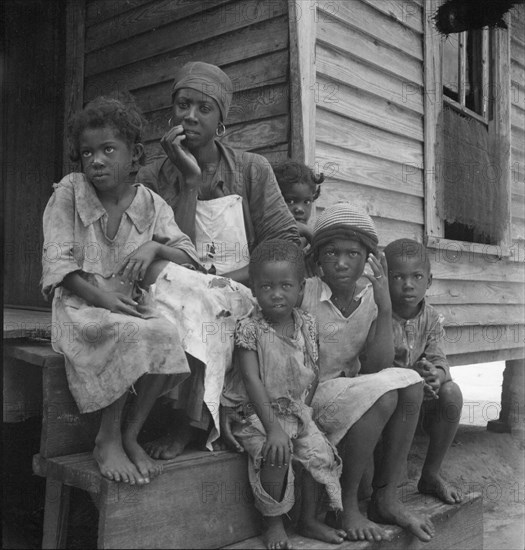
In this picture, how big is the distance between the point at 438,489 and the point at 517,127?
16.3 feet

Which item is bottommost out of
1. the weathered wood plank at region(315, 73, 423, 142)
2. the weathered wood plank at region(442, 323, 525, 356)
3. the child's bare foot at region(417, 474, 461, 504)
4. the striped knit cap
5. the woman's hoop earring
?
the child's bare foot at region(417, 474, 461, 504)

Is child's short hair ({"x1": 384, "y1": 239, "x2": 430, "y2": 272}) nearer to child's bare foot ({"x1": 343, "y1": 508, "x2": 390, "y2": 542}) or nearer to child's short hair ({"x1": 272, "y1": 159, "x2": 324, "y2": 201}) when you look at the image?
child's short hair ({"x1": 272, "y1": 159, "x2": 324, "y2": 201})

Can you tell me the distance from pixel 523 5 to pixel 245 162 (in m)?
5.32

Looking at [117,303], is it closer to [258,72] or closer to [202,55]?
[258,72]

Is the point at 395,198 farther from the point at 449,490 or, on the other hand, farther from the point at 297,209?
the point at 449,490

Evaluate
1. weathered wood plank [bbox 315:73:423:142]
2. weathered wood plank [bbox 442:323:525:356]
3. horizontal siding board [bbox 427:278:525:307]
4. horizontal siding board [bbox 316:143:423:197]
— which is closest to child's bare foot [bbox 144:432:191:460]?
horizontal siding board [bbox 316:143:423:197]

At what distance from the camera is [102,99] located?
276cm

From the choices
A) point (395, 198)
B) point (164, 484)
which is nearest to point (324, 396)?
point (164, 484)

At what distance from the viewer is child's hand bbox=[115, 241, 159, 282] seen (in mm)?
2604

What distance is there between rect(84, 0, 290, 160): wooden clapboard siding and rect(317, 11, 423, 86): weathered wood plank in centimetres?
34

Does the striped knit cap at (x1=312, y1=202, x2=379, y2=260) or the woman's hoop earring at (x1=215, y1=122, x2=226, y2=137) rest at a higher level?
the woman's hoop earring at (x1=215, y1=122, x2=226, y2=137)

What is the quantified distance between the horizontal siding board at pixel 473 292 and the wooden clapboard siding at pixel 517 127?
0.38 meters

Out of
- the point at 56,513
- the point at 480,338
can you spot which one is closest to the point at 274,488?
the point at 56,513

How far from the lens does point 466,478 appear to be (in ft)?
18.9
